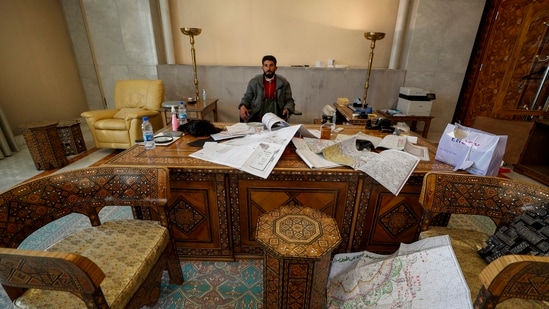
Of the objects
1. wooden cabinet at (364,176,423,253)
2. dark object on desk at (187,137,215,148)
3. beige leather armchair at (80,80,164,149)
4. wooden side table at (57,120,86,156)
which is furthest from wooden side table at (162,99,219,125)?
wooden cabinet at (364,176,423,253)

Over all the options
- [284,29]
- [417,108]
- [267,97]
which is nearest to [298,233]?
[267,97]

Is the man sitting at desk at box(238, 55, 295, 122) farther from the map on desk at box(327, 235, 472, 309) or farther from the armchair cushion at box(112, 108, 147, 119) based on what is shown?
the map on desk at box(327, 235, 472, 309)

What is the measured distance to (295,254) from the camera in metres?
0.94

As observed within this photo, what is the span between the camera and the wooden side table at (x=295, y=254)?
97 centimetres

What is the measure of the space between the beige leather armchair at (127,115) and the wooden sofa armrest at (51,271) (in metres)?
2.65

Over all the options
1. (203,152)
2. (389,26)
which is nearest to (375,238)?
(203,152)

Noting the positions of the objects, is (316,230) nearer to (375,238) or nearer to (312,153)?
(312,153)

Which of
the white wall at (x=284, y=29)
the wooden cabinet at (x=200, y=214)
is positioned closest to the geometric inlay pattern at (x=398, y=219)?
the wooden cabinet at (x=200, y=214)

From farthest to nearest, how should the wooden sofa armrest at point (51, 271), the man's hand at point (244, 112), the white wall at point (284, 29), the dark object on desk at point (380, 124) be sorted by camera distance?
the white wall at point (284, 29)
the man's hand at point (244, 112)
the dark object on desk at point (380, 124)
the wooden sofa armrest at point (51, 271)

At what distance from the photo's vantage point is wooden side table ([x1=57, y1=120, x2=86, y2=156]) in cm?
305

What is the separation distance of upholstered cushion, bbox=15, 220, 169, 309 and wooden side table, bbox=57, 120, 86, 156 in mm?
2635

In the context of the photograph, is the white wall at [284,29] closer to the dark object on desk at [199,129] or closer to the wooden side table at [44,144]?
the wooden side table at [44,144]

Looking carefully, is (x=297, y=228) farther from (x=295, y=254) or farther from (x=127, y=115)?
(x=127, y=115)

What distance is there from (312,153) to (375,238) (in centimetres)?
66
